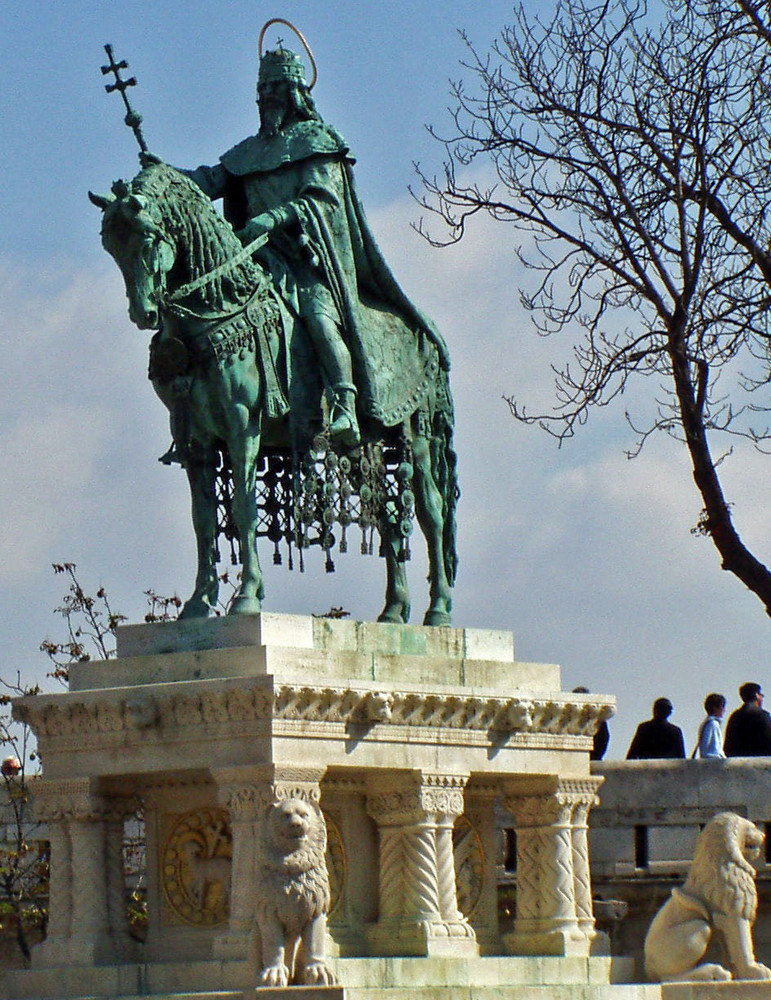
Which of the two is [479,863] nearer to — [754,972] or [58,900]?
[754,972]

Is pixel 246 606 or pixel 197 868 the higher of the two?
pixel 246 606

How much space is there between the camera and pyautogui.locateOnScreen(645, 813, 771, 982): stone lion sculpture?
2336 centimetres

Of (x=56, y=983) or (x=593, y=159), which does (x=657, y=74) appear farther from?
(x=56, y=983)

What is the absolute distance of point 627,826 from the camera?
2775cm

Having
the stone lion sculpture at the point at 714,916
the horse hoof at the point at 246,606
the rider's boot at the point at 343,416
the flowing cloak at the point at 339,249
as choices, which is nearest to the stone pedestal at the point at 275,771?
the horse hoof at the point at 246,606

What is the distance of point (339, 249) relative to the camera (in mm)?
23609

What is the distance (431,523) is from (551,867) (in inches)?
115

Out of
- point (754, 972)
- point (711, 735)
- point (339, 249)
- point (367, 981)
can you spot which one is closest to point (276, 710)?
point (367, 981)

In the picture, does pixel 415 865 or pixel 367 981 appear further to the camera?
pixel 415 865

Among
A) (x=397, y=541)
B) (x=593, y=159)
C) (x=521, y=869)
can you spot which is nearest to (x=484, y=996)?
(x=521, y=869)

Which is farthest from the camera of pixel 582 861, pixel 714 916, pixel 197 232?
pixel 582 861

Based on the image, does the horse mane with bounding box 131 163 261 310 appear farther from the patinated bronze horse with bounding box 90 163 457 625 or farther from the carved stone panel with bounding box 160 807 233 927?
the carved stone panel with bounding box 160 807 233 927

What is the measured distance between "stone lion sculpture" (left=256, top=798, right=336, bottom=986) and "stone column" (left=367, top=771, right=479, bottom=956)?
173 centimetres

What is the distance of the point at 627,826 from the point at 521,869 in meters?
3.88
